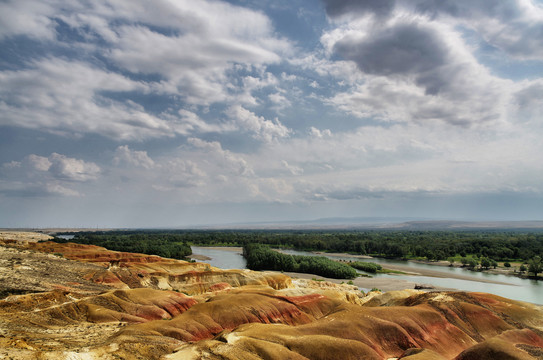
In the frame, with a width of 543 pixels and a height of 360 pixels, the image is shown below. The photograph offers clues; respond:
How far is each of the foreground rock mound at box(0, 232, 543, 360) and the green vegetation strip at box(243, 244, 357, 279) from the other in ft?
136

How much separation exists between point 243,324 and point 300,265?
7810 centimetres

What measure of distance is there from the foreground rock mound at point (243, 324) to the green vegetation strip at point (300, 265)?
41428 mm

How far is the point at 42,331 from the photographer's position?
96.5ft

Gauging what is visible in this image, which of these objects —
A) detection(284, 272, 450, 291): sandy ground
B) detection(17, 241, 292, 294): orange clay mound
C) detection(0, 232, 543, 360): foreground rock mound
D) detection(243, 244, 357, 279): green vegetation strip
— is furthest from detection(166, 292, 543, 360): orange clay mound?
detection(243, 244, 357, 279): green vegetation strip

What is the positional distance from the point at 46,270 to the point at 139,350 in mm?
45317

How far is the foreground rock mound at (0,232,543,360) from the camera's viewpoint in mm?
25750

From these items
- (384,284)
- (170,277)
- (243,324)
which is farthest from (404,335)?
(384,284)

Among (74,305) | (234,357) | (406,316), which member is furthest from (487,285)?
(74,305)

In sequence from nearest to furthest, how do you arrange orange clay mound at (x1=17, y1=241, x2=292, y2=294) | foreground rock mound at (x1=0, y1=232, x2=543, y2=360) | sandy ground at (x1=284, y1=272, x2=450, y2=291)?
1. foreground rock mound at (x1=0, y1=232, x2=543, y2=360)
2. orange clay mound at (x1=17, y1=241, x2=292, y2=294)
3. sandy ground at (x1=284, y1=272, x2=450, y2=291)

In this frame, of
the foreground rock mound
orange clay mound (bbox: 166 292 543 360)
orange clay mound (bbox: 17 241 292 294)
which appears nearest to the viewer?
the foreground rock mound

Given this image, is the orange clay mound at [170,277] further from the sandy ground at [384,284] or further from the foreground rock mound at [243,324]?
the sandy ground at [384,284]

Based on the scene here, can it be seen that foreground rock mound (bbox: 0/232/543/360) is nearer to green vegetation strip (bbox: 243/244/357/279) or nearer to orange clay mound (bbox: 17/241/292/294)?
orange clay mound (bbox: 17/241/292/294)

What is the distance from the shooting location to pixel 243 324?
35781 millimetres

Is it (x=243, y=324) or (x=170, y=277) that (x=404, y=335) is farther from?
(x=170, y=277)
